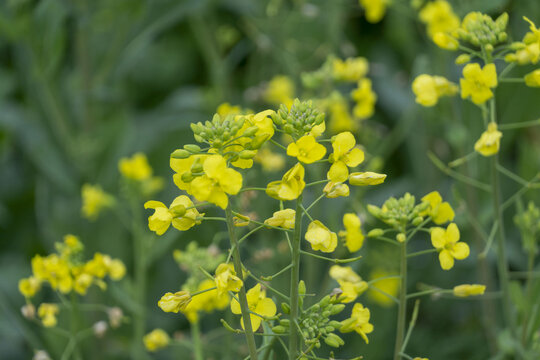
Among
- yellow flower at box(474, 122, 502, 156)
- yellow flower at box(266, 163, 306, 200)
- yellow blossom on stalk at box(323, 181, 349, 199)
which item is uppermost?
yellow flower at box(266, 163, 306, 200)

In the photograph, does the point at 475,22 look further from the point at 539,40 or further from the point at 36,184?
the point at 36,184

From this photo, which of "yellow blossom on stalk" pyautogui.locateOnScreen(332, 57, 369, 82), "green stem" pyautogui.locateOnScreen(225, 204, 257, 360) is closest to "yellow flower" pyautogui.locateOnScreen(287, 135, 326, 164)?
"green stem" pyautogui.locateOnScreen(225, 204, 257, 360)

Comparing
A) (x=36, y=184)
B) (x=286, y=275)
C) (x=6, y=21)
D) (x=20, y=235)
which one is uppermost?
(x=6, y=21)

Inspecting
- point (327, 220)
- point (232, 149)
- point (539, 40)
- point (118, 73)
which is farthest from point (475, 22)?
point (118, 73)

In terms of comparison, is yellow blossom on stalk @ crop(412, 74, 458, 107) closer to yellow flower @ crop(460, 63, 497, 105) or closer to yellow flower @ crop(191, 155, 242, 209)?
yellow flower @ crop(460, 63, 497, 105)

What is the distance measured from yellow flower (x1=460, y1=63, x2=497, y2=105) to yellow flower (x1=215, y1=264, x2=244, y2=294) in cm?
62

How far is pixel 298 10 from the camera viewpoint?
2.41 meters

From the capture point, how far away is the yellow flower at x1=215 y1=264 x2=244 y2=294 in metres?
0.86

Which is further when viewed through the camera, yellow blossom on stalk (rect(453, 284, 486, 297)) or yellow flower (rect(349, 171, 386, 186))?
yellow blossom on stalk (rect(453, 284, 486, 297))

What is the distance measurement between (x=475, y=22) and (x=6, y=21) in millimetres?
1541

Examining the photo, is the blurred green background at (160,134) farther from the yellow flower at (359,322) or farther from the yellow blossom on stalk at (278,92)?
the yellow flower at (359,322)

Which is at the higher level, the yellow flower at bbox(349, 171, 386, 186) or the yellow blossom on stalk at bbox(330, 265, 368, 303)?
the yellow flower at bbox(349, 171, 386, 186)

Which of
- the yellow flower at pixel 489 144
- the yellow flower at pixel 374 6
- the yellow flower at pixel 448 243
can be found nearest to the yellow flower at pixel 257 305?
the yellow flower at pixel 448 243

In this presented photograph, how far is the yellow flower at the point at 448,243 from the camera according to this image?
103 centimetres
